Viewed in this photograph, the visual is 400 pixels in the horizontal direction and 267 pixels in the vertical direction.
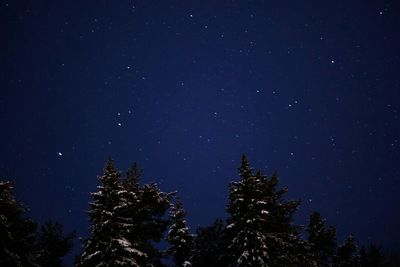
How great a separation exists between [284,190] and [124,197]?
33.5 ft

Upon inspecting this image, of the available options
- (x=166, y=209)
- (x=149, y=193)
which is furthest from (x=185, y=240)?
(x=149, y=193)

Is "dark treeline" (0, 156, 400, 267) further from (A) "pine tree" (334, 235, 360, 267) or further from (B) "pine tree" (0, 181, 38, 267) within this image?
(A) "pine tree" (334, 235, 360, 267)

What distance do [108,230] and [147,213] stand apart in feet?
13.7

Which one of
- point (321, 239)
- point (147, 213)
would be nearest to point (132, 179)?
point (147, 213)

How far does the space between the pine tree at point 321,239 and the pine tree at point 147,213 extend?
547 inches

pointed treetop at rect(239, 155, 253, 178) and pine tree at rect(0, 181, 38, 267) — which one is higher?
pointed treetop at rect(239, 155, 253, 178)

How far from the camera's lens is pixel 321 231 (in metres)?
33.5

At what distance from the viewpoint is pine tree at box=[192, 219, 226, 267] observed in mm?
30000

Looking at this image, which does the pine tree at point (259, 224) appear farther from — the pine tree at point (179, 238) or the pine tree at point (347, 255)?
the pine tree at point (347, 255)

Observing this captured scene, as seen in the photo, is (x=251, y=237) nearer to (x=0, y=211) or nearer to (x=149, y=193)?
(x=149, y=193)

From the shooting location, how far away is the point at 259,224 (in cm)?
2353

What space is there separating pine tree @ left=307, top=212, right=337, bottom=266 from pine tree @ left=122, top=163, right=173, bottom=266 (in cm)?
1390

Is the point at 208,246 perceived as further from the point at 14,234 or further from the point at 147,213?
the point at 14,234

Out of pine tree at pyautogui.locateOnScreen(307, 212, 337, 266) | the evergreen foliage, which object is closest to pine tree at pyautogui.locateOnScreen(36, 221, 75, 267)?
the evergreen foliage
